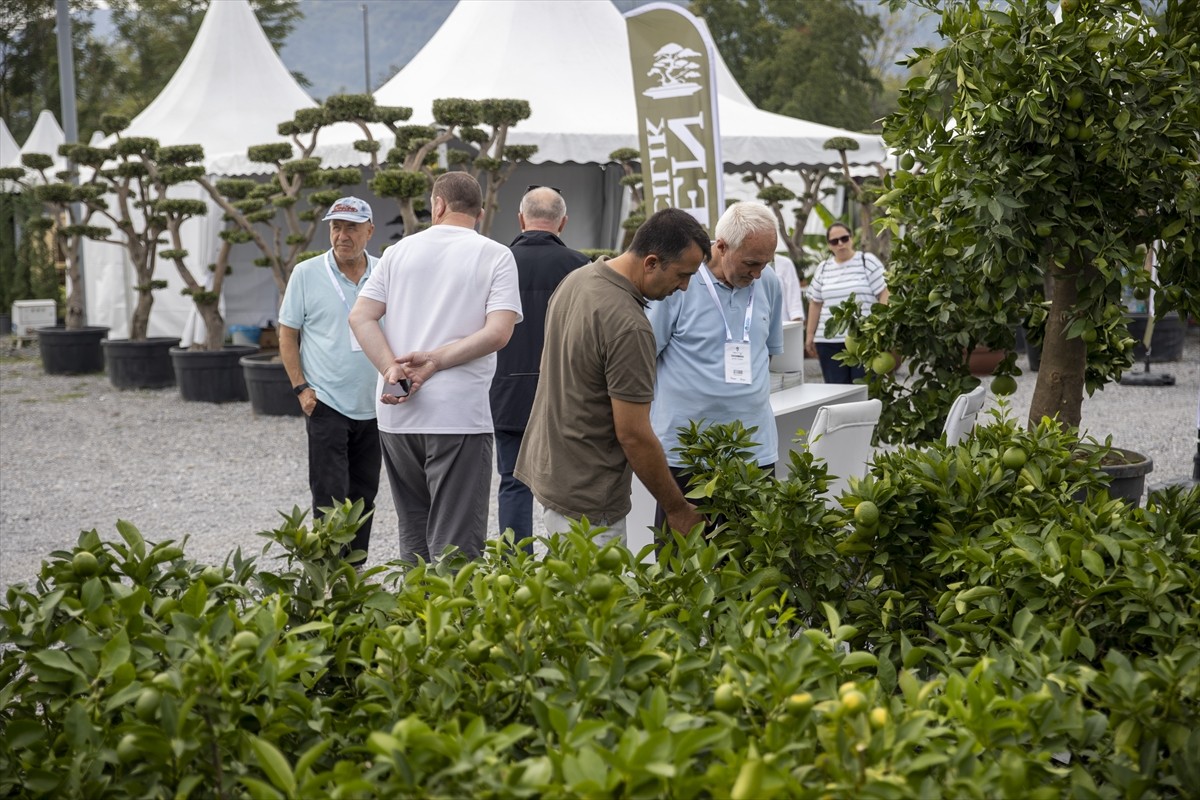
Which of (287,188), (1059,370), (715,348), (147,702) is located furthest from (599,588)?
(287,188)

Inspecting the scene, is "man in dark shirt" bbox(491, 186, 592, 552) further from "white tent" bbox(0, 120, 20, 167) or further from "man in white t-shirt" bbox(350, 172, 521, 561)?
"white tent" bbox(0, 120, 20, 167)

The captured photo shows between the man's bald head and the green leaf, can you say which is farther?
the man's bald head

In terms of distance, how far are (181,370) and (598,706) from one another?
37.6 feet

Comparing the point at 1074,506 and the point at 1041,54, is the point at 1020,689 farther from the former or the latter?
the point at 1041,54

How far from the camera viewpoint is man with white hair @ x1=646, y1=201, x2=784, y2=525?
12.9ft

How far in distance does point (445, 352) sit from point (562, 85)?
1019 centimetres

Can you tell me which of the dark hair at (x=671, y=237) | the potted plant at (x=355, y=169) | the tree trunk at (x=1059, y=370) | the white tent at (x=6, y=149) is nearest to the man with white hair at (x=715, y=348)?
the dark hair at (x=671, y=237)

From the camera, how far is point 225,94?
17.3m

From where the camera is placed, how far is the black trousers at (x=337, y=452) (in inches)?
195

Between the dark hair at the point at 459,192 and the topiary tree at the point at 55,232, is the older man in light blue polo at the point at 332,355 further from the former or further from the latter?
the topiary tree at the point at 55,232

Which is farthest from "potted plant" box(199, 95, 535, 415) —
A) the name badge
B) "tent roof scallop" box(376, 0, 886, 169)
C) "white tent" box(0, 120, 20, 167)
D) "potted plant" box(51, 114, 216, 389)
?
"white tent" box(0, 120, 20, 167)

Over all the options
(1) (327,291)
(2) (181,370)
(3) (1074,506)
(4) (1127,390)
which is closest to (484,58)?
(2) (181,370)

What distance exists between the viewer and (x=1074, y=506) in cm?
248

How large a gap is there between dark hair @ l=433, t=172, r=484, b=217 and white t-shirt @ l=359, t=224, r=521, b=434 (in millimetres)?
134
